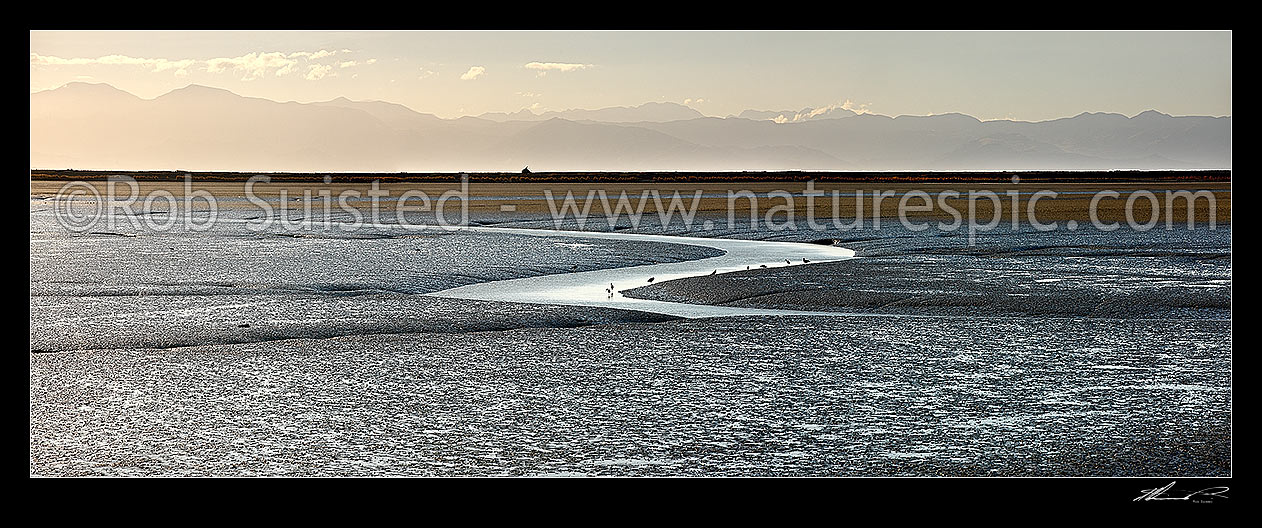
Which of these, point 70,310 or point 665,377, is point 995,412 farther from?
point 70,310

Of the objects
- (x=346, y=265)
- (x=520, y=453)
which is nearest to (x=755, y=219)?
(x=346, y=265)
